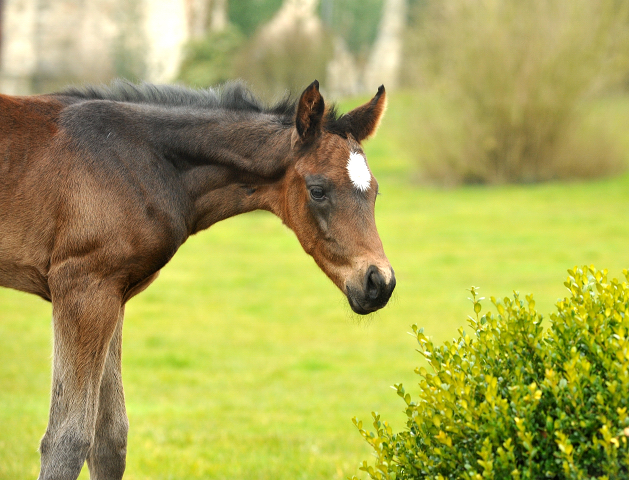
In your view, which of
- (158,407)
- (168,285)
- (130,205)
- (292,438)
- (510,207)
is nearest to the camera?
(130,205)

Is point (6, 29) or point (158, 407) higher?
point (6, 29)

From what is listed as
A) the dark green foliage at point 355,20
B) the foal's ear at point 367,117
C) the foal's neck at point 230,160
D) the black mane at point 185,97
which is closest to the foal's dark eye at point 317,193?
the foal's neck at point 230,160

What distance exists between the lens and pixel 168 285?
47.6 feet

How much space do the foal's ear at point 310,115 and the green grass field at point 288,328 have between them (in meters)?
0.81

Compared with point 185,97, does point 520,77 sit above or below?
above

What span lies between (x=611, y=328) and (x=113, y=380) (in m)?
2.56

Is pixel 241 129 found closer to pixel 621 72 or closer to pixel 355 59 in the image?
pixel 621 72

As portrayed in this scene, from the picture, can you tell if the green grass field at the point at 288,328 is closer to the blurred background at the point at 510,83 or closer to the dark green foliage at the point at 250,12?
the blurred background at the point at 510,83

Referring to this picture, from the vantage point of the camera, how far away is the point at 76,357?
3.49 m

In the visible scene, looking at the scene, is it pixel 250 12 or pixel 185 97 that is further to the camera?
pixel 250 12

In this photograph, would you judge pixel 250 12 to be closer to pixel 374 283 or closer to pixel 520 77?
pixel 520 77

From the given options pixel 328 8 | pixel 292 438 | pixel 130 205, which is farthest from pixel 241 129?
pixel 328 8

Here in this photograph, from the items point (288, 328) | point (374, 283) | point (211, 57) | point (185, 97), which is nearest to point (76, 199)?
point (185, 97)

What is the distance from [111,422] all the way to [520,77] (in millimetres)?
18269
